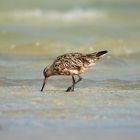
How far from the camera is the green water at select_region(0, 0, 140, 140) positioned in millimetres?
8875

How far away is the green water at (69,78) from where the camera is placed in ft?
29.1

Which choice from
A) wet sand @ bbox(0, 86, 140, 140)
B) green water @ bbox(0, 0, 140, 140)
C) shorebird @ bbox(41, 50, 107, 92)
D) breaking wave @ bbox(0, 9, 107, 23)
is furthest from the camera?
breaking wave @ bbox(0, 9, 107, 23)

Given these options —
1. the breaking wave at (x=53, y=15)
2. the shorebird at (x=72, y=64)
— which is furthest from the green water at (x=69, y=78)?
the shorebird at (x=72, y=64)

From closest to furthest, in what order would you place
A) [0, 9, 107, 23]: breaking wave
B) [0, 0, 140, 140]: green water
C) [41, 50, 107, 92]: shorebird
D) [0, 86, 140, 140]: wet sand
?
[0, 86, 140, 140]: wet sand
[0, 0, 140, 140]: green water
[41, 50, 107, 92]: shorebird
[0, 9, 107, 23]: breaking wave

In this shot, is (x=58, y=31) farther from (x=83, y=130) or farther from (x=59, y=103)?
(x=83, y=130)

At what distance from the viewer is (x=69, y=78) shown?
14.6 m

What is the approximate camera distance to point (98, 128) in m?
8.70

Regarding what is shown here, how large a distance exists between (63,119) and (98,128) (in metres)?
0.70

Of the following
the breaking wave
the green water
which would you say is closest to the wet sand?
the green water

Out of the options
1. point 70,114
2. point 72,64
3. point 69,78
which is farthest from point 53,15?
point 70,114

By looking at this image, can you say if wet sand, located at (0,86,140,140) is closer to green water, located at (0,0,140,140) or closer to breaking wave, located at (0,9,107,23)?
green water, located at (0,0,140,140)

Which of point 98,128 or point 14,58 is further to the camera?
point 14,58

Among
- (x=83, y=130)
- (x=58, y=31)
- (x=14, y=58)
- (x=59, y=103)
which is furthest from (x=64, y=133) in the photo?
(x=58, y=31)

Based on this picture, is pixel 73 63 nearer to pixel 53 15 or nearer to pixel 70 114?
pixel 70 114
